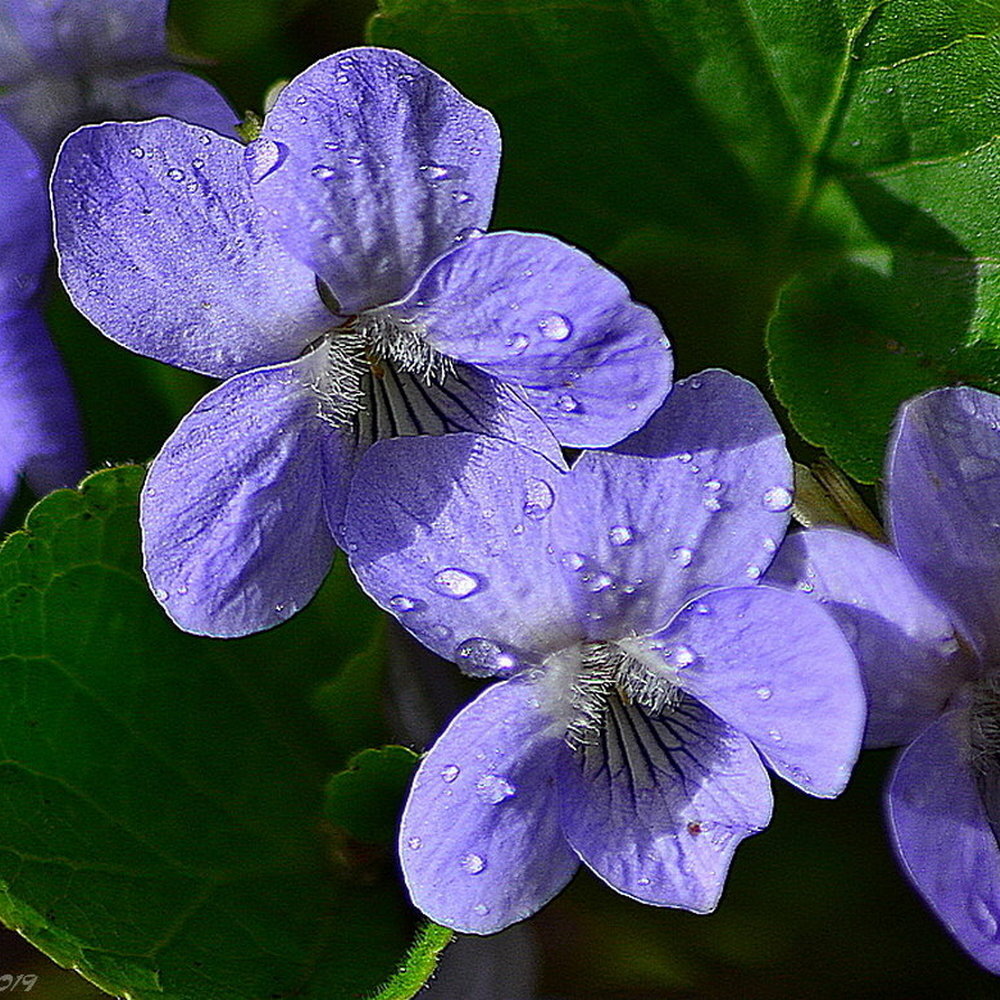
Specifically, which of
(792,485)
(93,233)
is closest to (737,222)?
(792,485)

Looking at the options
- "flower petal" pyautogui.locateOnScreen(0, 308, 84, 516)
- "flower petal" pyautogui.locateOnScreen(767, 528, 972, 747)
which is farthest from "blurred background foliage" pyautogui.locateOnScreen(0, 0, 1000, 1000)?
"flower petal" pyautogui.locateOnScreen(767, 528, 972, 747)

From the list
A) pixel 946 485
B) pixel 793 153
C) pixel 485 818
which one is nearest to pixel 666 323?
pixel 793 153

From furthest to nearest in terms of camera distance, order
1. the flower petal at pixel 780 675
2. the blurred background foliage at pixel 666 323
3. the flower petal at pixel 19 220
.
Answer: the blurred background foliage at pixel 666 323 → the flower petal at pixel 19 220 → the flower petal at pixel 780 675

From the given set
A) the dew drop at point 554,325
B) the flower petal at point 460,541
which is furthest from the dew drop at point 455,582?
the dew drop at point 554,325

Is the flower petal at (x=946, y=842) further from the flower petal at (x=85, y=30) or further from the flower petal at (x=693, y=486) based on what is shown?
the flower petal at (x=85, y=30)

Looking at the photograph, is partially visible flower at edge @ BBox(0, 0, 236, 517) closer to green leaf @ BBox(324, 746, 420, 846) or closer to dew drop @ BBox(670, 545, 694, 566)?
green leaf @ BBox(324, 746, 420, 846)

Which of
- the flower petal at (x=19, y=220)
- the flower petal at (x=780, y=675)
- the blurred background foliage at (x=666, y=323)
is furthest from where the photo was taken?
the blurred background foliage at (x=666, y=323)

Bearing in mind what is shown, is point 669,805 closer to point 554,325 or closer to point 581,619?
point 581,619
